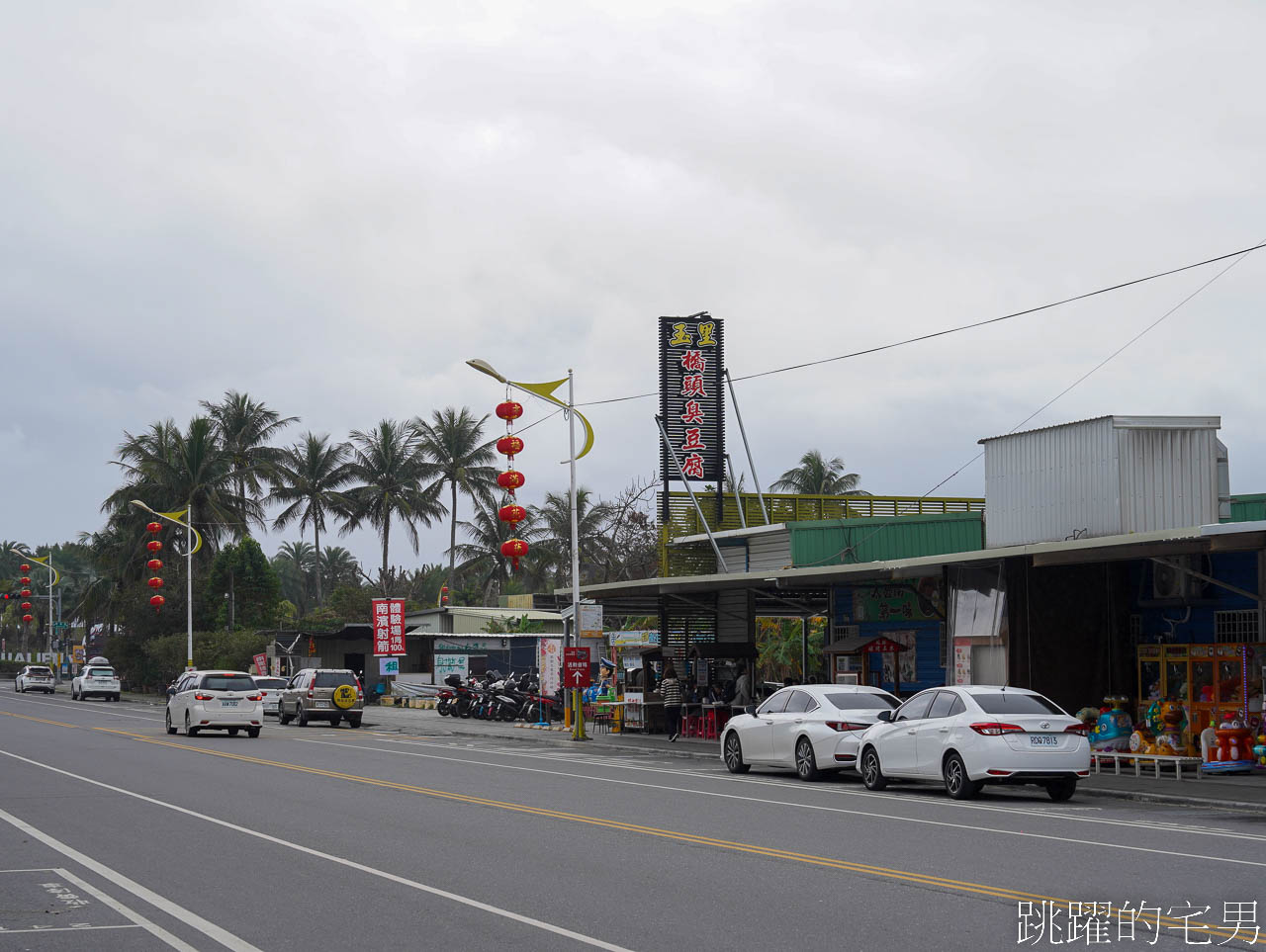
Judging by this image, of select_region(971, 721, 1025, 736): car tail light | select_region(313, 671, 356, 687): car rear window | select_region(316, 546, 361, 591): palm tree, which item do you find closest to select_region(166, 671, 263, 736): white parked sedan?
select_region(313, 671, 356, 687): car rear window

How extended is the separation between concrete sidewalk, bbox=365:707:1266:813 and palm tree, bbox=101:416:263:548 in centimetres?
1974

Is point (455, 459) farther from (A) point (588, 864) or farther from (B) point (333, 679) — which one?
(A) point (588, 864)

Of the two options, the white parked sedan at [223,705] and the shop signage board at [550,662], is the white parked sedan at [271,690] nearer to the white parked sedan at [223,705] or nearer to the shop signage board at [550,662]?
the shop signage board at [550,662]

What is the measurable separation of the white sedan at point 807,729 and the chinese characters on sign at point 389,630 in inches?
1248

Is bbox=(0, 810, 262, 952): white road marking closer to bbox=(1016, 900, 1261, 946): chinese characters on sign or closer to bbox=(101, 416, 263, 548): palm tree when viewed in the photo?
bbox=(1016, 900, 1261, 946): chinese characters on sign

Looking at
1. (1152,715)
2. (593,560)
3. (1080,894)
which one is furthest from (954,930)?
(593,560)

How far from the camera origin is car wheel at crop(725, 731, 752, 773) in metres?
23.8

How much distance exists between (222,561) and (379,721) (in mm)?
30289

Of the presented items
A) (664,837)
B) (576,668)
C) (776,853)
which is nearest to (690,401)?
(576,668)

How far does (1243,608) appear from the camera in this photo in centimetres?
2269

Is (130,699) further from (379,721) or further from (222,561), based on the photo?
(379,721)

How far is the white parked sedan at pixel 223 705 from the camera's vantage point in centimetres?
3403

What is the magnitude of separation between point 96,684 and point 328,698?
3039 cm

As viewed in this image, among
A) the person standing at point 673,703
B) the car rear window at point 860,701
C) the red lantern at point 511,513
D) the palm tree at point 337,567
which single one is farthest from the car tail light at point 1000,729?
the palm tree at point 337,567
